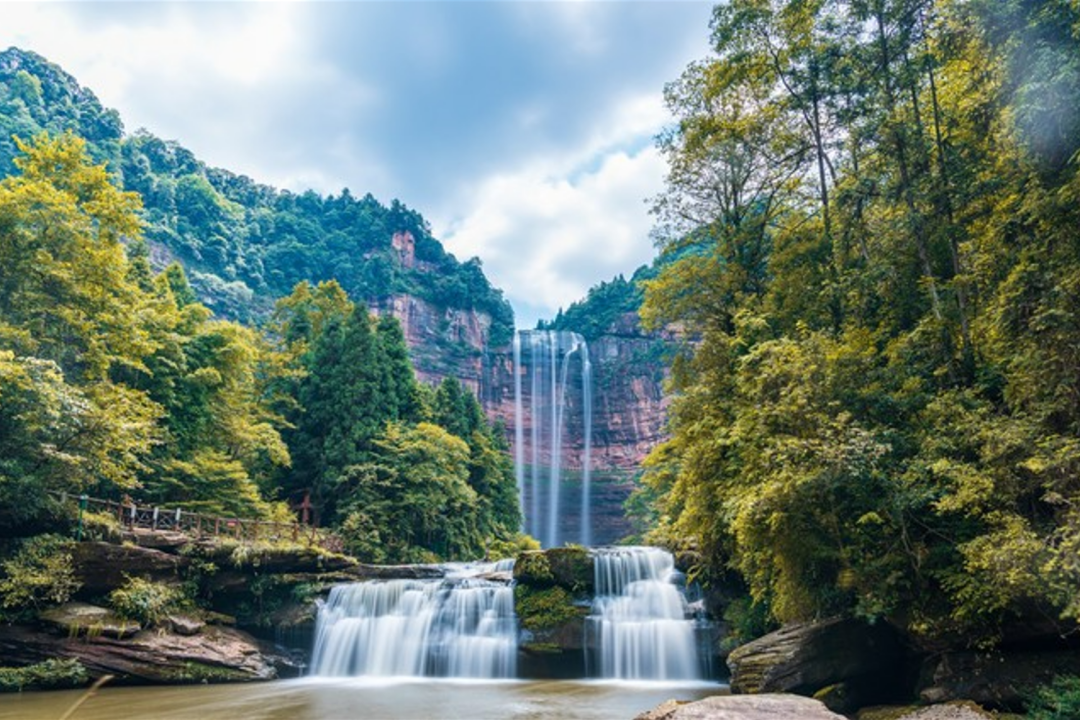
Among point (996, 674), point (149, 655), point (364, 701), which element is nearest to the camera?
point (996, 674)

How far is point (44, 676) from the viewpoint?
12.5m

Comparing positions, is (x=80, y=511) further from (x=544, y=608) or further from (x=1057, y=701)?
(x=1057, y=701)

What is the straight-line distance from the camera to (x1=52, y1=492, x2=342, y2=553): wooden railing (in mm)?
16312

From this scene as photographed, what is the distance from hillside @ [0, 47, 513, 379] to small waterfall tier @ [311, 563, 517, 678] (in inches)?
1926

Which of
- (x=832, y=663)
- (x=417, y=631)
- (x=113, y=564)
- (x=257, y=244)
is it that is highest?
(x=257, y=244)

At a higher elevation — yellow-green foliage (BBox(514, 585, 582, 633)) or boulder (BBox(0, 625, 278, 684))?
yellow-green foliage (BBox(514, 585, 582, 633))

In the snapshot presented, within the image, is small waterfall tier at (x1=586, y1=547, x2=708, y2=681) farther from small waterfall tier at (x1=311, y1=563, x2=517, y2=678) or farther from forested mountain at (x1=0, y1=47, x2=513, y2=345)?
forested mountain at (x1=0, y1=47, x2=513, y2=345)

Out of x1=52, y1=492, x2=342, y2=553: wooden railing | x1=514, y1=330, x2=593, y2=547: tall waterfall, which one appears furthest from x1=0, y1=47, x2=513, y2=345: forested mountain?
x1=52, y1=492, x2=342, y2=553: wooden railing

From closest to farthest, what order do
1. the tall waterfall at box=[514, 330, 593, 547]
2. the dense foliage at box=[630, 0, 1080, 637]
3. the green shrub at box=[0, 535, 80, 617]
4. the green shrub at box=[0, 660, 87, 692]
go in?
the dense foliage at box=[630, 0, 1080, 637], the green shrub at box=[0, 660, 87, 692], the green shrub at box=[0, 535, 80, 617], the tall waterfall at box=[514, 330, 593, 547]

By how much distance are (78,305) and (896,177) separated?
19.7m

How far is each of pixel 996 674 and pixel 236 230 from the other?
80442 mm

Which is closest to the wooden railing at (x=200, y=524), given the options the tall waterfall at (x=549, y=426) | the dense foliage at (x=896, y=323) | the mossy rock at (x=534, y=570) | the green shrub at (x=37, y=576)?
the green shrub at (x=37, y=576)

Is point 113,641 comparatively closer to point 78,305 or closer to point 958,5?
point 78,305

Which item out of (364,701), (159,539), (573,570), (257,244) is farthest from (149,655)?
(257,244)
